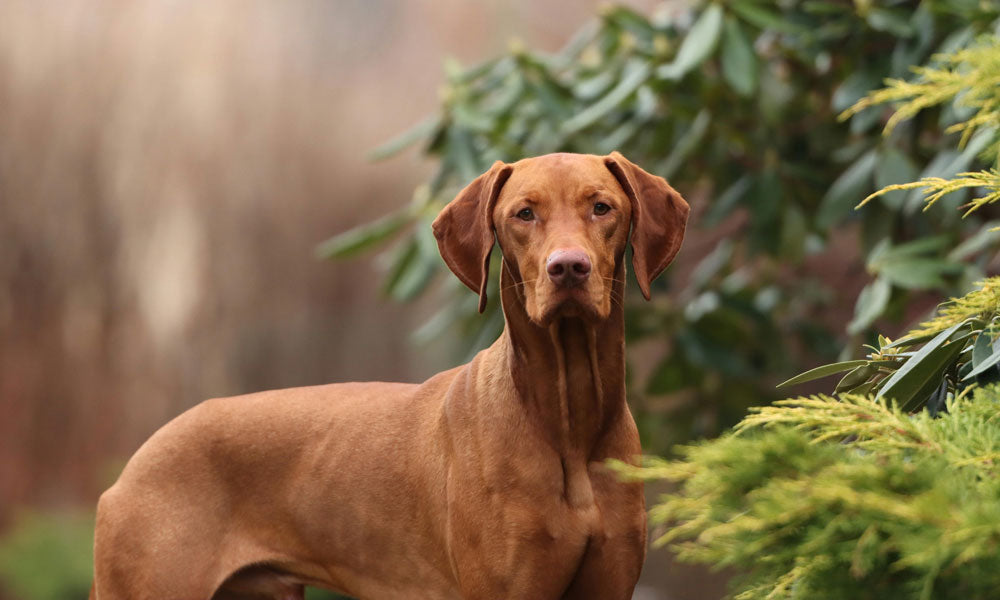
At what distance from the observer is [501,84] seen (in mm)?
4195

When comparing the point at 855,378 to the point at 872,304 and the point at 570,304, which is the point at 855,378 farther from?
the point at 872,304

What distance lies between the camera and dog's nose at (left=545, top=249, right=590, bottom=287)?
1801mm

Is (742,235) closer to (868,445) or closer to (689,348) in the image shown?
(689,348)

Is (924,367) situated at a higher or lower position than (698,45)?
lower

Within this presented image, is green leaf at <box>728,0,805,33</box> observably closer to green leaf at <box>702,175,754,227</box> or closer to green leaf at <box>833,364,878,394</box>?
green leaf at <box>702,175,754,227</box>

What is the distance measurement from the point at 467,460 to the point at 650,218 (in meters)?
0.57

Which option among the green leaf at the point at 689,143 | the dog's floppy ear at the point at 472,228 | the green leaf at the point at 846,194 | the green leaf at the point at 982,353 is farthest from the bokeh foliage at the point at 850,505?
the green leaf at the point at 689,143

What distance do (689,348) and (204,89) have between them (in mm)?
3574

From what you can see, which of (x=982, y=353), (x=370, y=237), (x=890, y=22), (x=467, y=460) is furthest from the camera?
(x=370, y=237)

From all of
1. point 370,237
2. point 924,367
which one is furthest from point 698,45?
point 924,367

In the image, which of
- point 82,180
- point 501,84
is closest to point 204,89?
point 82,180

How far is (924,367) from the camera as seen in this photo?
1530mm

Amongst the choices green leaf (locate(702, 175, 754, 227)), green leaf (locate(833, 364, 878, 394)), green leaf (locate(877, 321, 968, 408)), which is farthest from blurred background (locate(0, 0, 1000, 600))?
green leaf (locate(877, 321, 968, 408))

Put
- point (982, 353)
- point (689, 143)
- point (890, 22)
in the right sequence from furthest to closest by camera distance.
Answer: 1. point (689, 143)
2. point (890, 22)
3. point (982, 353)
